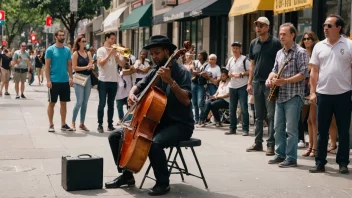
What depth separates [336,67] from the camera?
308 inches

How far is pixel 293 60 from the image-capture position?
8.48 metres

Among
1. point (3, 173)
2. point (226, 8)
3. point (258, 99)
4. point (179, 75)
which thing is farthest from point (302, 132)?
point (226, 8)

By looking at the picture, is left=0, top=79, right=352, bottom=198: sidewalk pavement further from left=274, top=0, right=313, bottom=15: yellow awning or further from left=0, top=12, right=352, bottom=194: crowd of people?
left=274, top=0, right=313, bottom=15: yellow awning

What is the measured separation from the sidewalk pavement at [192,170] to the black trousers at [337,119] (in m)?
0.25

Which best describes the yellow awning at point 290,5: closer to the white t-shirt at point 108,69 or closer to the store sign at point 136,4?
the white t-shirt at point 108,69

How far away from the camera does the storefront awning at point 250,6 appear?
525 inches

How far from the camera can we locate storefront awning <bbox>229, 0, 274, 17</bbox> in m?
13.3

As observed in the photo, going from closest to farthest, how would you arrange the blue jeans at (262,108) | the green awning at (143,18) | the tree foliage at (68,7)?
the blue jeans at (262,108)
the green awning at (143,18)
the tree foliage at (68,7)

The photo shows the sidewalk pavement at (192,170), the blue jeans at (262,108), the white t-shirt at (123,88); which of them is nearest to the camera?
the sidewalk pavement at (192,170)

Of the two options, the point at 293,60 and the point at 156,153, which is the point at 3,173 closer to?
the point at 156,153

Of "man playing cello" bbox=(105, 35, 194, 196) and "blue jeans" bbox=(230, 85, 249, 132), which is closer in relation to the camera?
"man playing cello" bbox=(105, 35, 194, 196)

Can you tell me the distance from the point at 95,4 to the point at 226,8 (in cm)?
1977

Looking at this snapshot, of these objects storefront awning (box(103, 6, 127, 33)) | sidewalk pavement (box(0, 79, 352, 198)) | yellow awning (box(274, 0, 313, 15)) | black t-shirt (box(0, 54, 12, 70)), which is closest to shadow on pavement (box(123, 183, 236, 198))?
sidewalk pavement (box(0, 79, 352, 198))

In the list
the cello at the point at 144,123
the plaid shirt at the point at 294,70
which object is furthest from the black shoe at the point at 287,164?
the cello at the point at 144,123
